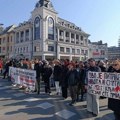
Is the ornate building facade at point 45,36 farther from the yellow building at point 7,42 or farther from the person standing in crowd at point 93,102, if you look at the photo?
the person standing in crowd at point 93,102

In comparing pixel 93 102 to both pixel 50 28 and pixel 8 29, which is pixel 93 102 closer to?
pixel 50 28

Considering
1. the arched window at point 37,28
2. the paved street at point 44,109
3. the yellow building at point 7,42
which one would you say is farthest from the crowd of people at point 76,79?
the yellow building at point 7,42

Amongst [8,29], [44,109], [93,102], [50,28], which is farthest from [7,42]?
[93,102]

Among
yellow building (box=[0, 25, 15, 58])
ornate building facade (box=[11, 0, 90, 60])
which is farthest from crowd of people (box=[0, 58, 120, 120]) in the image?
yellow building (box=[0, 25, 15, 58])

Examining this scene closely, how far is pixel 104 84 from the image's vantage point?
8.52 metres

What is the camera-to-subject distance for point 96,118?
8383 millimetres

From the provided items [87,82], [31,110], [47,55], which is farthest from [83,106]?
[47,55]

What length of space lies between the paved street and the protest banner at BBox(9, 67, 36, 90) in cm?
156

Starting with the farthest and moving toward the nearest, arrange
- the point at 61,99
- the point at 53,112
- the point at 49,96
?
the point at 49,96, the point at 61,99, the point at 53,112

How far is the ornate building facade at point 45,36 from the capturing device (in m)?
70.2

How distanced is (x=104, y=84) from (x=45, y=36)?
62285 millimetres

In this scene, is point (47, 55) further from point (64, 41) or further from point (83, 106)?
point (83, 106)

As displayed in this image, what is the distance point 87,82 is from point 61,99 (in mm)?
3095

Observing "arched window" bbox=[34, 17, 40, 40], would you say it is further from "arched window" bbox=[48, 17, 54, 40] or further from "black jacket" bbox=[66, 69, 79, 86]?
"black jacket" bbox=[66, 69, 79, 86]
